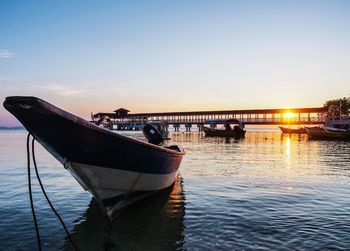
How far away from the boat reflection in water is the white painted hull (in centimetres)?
36

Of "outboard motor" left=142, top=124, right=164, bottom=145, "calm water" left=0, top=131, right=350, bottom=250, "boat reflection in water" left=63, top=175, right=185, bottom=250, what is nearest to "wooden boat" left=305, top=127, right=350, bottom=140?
"calm water" left=0, top=131, right=350, bottom=250

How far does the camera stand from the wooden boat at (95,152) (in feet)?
18.9

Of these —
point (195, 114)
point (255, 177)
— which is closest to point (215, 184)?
point (255, 177)

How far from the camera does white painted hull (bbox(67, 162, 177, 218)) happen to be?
23.5 feet

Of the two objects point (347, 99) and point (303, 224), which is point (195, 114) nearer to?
point (347, 99)

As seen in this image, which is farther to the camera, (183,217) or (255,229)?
(183,217)

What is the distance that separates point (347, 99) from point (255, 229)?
9452cm

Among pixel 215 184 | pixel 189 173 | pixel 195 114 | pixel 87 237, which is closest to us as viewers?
pixel 87 237

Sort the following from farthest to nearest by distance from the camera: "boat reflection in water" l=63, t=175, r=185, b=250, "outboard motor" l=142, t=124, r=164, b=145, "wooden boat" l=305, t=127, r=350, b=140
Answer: "wooden boat" l=305, t=127, r=350, b=140
"outboard motor" l=142, t=124, r=164, b=145
"boat reflection in water" l=63, t=175, r=185, b=250

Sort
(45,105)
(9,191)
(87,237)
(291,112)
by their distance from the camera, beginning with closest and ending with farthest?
(45,105) < (87,237) < (9,191) < (291,112)

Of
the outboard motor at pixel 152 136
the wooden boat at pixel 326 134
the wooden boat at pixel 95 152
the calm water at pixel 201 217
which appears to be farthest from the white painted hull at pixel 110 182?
the wooden boat at pixel 326 134

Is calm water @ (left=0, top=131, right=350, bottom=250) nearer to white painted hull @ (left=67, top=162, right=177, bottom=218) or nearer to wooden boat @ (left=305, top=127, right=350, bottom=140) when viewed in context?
white painted hull @ (left=67, top=162, right=177, bottom=218)

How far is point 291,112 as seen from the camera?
97938 mm

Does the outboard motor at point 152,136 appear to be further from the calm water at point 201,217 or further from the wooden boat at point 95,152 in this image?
the wooden boat at point 95,152
